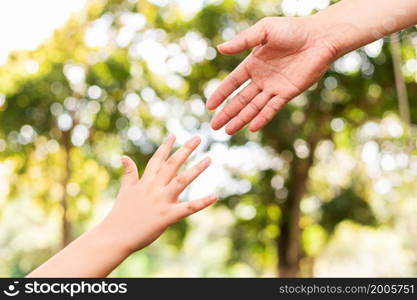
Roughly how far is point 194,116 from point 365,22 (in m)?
6.55

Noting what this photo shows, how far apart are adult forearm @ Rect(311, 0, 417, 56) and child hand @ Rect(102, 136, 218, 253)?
0.56 meters

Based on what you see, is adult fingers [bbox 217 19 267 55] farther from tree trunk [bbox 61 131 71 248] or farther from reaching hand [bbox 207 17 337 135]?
tree trunk [bbox 61 131 71 248]

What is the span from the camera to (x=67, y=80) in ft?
26.5

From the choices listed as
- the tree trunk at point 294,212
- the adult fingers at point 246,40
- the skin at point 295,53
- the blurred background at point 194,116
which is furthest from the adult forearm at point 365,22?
the tree trunk at point 294,212

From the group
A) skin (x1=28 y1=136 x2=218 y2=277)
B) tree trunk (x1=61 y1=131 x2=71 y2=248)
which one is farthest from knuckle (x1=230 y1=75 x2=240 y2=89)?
tree trunk (x1=61 y1=131 x2=71 y2=248)

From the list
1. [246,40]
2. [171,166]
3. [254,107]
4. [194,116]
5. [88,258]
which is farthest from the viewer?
[194,116]

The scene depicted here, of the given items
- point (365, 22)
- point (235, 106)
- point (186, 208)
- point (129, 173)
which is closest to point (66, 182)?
point (235, 106)

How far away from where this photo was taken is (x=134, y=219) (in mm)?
1219

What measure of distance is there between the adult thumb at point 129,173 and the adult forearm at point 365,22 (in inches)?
25.1

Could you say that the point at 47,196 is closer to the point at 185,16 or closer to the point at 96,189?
the point at 96,189

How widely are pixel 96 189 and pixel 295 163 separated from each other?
2.93 metres

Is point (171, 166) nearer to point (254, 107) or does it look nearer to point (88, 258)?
point (88, 258)

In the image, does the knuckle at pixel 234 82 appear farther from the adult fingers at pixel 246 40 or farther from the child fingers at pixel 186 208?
the child fingers at pixel 186 208

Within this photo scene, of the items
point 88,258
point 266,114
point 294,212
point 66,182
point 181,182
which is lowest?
point 88,258
